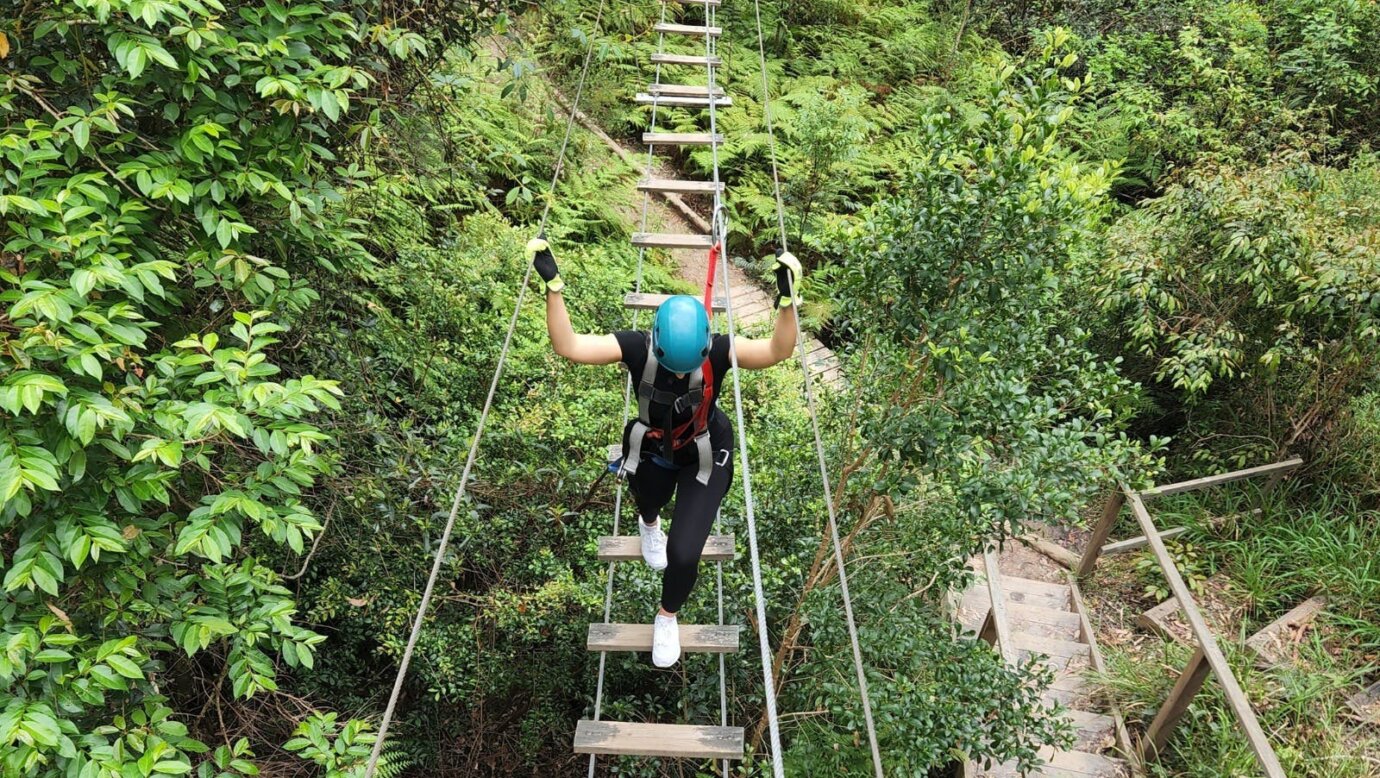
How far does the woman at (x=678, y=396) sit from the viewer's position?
272 cm

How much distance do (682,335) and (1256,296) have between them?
16.1 ft

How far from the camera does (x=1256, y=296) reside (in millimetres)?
5676

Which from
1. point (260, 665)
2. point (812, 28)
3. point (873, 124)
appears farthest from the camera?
point (812, 28)

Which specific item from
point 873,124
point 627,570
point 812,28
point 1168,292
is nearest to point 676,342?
point 627,570

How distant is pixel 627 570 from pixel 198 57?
9.89 ft

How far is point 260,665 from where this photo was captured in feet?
7.65

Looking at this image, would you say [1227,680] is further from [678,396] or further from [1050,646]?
[678,396]

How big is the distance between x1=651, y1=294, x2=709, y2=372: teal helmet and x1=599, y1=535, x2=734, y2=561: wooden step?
849 mm

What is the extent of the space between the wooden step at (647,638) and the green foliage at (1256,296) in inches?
170

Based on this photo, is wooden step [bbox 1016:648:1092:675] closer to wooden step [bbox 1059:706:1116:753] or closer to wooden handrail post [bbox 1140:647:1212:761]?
wooden step [bbox 1059:706:1116:753]

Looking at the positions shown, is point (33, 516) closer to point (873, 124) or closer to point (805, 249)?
point (805, 249)

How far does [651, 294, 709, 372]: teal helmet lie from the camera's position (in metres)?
2.68

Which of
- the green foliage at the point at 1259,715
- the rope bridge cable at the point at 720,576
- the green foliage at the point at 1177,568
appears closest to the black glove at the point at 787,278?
the rope bridge cable at the point at 720,576

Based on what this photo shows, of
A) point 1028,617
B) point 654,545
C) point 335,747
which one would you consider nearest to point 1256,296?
point 1028,617
